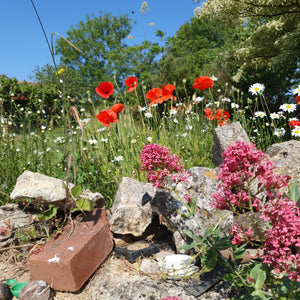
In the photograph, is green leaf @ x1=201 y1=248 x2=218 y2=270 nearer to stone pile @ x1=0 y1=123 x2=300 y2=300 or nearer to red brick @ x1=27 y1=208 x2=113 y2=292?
stone pile @ x1=0 y1=123 x2=300 y2=300

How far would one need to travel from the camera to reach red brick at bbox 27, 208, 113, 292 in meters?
Result: 2.07

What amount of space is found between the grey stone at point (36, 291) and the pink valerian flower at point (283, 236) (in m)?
1.52

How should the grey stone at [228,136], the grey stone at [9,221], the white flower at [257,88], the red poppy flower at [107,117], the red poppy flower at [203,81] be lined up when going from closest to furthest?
the grey stone at [9,221] < the grey stone at [228,136] < the red poppy flower at [107,117] < the red poppy flower at [203,81] < the white flower at [257,88]

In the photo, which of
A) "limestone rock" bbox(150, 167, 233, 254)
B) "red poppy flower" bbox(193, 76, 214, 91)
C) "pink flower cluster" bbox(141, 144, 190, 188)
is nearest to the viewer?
"pink flower cluster" bbox(141, 144, 190, 188)

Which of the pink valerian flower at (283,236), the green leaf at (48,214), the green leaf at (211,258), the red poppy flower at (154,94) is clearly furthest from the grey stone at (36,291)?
the red poppy flower at (154,94)

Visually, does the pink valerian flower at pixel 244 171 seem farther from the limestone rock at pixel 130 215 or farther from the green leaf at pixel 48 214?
the green leaf at pixel 48 214

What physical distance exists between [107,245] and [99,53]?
76.1 ft

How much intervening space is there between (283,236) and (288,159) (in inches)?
72.2

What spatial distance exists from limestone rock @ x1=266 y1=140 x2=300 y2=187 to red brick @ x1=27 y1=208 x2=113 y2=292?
175 centimetres

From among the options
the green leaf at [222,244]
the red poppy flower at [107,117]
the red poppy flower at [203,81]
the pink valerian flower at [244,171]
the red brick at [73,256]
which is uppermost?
the red poppy flower at [203,81]

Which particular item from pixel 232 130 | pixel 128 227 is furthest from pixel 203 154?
pixel 128 227

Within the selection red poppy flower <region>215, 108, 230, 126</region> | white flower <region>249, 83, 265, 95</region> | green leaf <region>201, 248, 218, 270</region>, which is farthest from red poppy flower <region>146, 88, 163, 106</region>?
green leaf <region>201, 248, 218, 270</region>

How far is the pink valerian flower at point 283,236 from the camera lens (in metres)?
1.22

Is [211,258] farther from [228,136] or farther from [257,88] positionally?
[257,88]
